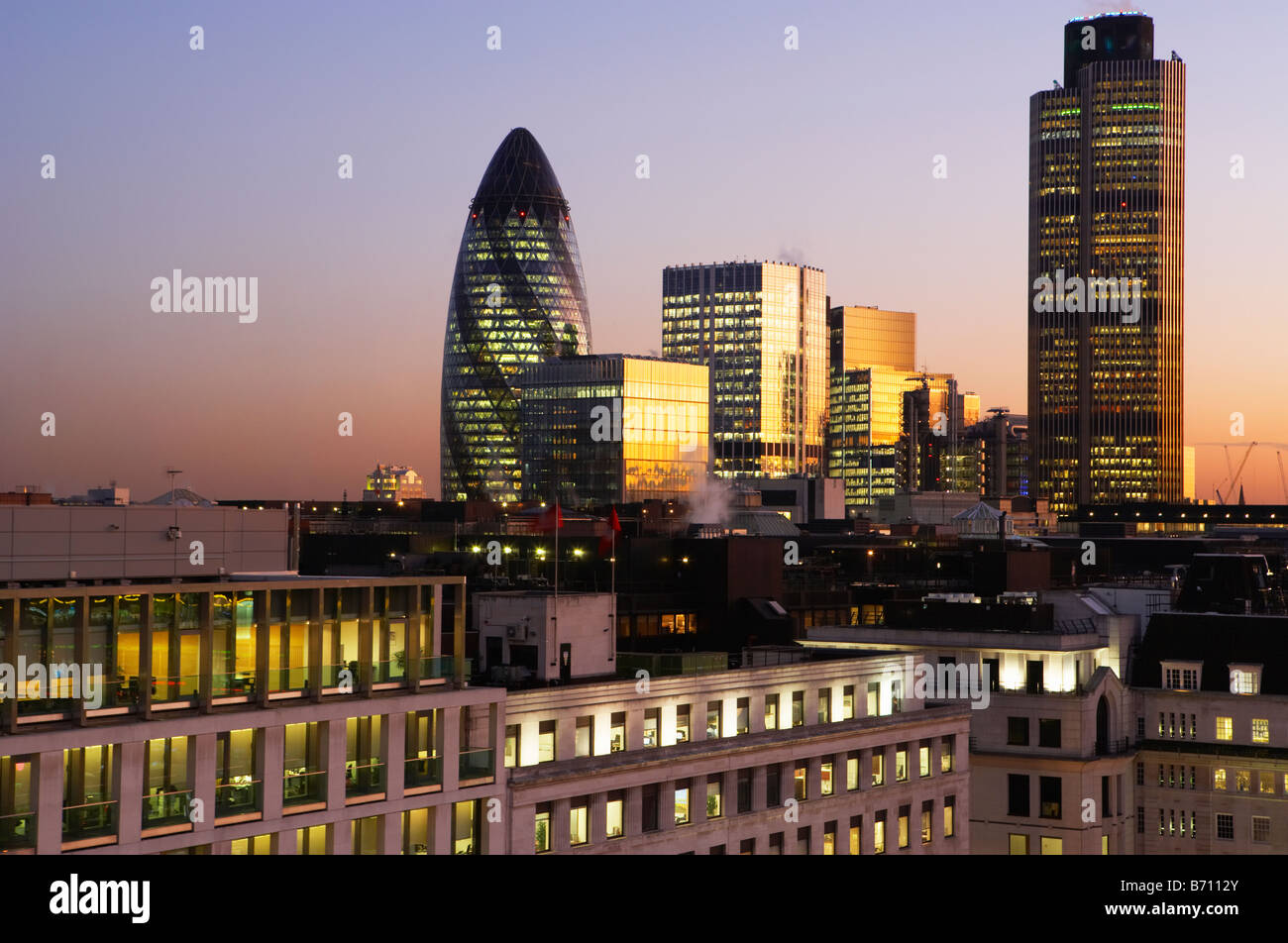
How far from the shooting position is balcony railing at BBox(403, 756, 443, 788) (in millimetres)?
55031

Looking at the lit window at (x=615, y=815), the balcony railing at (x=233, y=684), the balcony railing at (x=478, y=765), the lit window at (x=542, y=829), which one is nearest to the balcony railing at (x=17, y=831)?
the balcony railing at (x=233, y=684)

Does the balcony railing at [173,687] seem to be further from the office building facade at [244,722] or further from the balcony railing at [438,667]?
the balcony railing at [438,667]

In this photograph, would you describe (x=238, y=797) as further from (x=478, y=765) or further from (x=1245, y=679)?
(x=1245, y=679)

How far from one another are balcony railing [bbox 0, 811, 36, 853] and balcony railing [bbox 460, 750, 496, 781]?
56.1ft

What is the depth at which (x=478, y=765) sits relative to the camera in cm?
5738

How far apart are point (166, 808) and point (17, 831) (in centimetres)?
486

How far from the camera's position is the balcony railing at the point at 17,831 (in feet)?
138

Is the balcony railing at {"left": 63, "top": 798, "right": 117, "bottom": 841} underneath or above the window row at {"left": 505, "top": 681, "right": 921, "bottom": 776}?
above

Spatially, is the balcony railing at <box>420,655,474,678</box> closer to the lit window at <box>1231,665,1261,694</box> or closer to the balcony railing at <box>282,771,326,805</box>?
the balcony railing at <box>282,771,326,805</box>

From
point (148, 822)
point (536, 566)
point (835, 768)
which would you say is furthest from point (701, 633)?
point (148, 822)

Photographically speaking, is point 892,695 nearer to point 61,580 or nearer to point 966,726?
point 966,726

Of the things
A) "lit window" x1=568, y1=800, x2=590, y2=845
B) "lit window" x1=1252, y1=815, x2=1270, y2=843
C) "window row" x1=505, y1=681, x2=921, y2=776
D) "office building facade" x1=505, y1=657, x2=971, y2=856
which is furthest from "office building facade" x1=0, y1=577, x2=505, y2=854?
"lit window" x1=1252, y1=815, x2=1270, y2=843

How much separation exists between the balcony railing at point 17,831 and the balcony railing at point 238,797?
6251 mm
